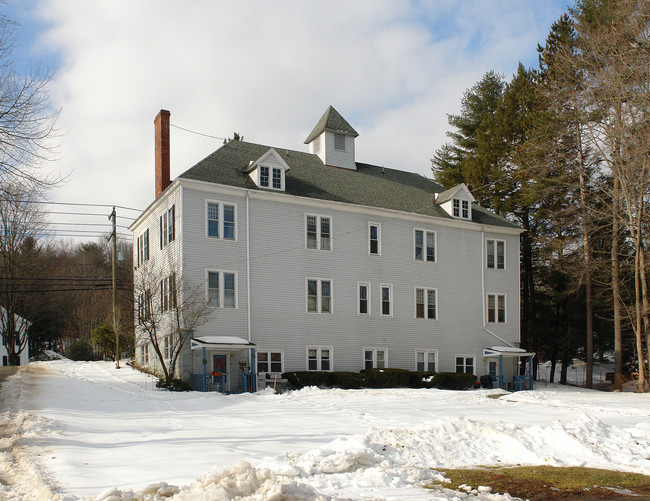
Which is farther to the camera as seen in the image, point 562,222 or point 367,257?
point 562,222

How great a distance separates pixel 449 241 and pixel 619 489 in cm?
2618

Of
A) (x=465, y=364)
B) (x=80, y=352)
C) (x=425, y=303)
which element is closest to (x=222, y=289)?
(x=425, y=303)

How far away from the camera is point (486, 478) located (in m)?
9.20

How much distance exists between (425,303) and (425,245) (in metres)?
3.05

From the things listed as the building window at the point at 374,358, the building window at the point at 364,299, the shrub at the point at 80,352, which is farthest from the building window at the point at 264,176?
the shrub at the point at 80,352

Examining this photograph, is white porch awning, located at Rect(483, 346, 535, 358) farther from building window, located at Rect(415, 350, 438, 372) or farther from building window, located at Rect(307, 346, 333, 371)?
building window, located at Rect(307, 346, 333, 371)

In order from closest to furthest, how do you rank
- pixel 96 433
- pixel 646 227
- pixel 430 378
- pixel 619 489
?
pixel 619 489 → pixel 96 433 → pixel 430 378 → pixel 646 227

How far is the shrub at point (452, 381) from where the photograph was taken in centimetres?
3015

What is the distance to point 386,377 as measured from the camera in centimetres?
2888

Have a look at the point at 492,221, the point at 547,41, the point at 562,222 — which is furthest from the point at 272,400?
the point at 547,41

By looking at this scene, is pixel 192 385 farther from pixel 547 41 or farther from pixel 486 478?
pixel 547 41

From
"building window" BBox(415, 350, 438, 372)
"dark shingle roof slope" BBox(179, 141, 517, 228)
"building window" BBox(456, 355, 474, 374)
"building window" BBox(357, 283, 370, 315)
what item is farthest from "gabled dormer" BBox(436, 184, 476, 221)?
"building window" BBox(415, 350, 438, 372)

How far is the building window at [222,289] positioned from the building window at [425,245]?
10.4 metres

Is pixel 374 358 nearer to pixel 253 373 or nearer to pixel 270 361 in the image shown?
pixel 270 361
